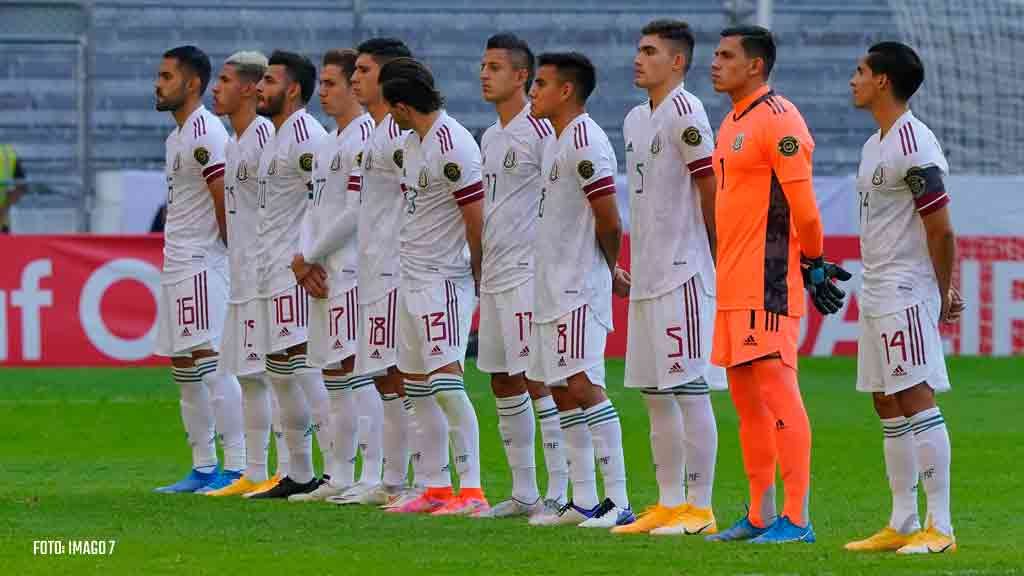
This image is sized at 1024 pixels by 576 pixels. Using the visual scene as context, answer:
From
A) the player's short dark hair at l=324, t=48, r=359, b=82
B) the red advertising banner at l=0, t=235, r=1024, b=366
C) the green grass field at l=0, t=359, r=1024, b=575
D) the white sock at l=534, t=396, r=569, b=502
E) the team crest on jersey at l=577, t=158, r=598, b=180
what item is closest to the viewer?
the green grass field at l=0, t=359, r=1024, b=575

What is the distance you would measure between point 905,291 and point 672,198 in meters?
1.21

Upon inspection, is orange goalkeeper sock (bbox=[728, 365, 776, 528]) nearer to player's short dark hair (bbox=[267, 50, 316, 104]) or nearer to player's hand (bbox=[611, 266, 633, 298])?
player's hand (bbox=[611, 266, 633, 298])

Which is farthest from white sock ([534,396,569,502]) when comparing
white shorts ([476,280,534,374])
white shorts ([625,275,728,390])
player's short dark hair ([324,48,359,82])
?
player's short dark hair ([324,48,359,82])

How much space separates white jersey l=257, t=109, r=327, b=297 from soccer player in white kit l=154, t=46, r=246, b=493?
14.3 inches

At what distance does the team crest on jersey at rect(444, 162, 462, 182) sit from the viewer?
9.41 m

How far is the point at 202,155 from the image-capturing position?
424 inches

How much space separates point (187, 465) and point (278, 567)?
4857 millimetres

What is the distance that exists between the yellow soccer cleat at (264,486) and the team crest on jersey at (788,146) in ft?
13.0

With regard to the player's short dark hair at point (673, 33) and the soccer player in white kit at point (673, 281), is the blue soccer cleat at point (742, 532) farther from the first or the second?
the player's short dark hair at point (673, 33)

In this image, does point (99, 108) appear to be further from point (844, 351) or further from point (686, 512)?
point (686, 512)

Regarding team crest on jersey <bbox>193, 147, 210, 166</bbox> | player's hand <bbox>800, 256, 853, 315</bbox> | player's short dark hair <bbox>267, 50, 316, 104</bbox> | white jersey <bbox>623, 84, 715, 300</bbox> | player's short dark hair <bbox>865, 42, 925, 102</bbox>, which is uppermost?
player's short dark hair <bbox>267, 50, 316, 104</bbox>

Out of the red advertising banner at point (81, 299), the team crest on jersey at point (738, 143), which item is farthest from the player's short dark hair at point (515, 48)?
the red advertising banner at point (81, 299)

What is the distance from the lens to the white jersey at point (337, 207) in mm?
10102

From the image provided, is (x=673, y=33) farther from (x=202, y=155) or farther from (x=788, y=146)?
(x=202, y=155)
